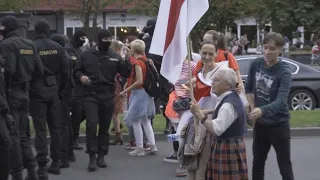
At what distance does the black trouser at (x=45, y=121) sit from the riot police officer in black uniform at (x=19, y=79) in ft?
1.33

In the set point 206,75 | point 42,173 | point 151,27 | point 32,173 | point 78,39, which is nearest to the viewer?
point 206,75

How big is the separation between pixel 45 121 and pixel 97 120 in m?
0.87

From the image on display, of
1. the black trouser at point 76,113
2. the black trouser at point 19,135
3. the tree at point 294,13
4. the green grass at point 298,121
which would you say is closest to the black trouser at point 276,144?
the black trouser at point 19,135

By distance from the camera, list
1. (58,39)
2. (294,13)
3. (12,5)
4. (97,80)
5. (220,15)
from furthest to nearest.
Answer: (12,5) < (220,15) < (294,13) < (58,39) < (97,80)

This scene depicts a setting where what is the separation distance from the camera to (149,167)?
9.35 meters

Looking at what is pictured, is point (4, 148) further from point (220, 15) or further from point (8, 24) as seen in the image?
point (220, 15)

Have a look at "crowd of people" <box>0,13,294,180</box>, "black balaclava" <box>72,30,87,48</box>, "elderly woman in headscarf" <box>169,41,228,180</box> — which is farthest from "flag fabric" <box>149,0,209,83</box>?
"black balaclava" <box>72,30,87,48</box>

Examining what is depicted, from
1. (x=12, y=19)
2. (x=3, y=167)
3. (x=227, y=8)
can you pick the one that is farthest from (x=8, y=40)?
(x=227, y=8)

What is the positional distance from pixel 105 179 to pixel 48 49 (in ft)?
6.32

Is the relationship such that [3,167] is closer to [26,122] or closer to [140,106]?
[26,122]

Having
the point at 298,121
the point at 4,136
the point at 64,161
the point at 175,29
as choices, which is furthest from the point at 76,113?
the point at 298,121

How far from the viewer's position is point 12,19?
779cm

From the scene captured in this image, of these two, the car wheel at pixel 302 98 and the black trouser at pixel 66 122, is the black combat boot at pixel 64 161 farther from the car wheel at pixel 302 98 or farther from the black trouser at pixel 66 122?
the car wheel at pixel 302 98

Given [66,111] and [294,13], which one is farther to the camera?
[294,13]
